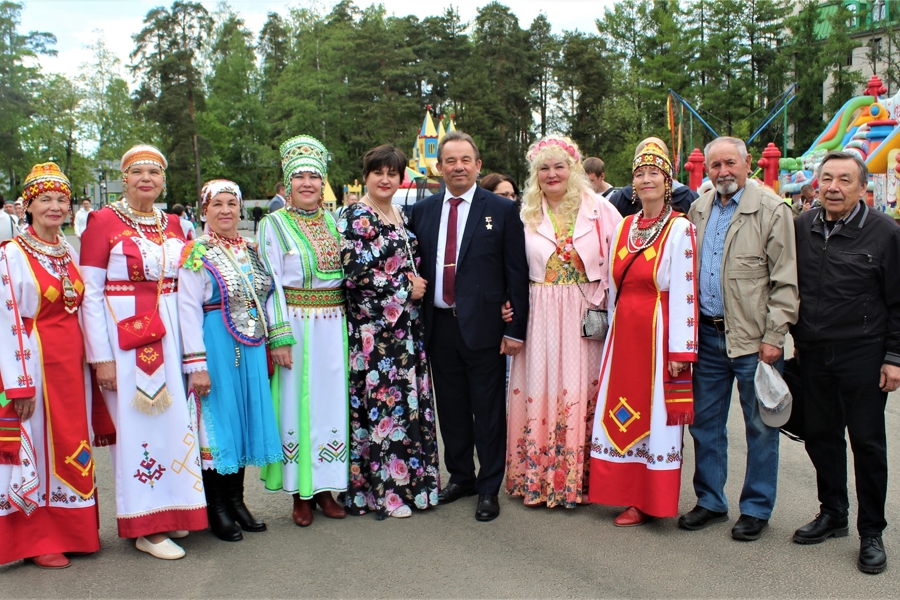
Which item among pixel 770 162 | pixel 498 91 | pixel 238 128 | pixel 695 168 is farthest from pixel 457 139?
pixel 238 128

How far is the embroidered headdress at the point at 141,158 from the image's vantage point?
12.9 ft

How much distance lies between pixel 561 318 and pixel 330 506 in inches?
68.5

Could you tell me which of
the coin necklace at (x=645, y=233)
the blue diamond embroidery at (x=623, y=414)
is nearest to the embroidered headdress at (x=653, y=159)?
the coin necklace at (x=645, y=233)

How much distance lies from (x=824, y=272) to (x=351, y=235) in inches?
97.3

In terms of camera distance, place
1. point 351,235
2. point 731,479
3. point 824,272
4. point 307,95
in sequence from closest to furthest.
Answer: point 824,272 → point 351,235 → point 731,479 → point 307,95

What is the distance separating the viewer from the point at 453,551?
392cm

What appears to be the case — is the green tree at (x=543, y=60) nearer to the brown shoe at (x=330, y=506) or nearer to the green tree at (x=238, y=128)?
the green tree at (x=238, y=128)

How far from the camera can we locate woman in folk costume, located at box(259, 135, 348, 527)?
4.25 meters

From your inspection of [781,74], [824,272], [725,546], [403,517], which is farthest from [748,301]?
[781,74]

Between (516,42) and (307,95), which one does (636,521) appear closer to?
(307,95)

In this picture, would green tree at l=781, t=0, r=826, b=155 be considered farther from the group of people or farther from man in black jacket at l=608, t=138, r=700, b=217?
the group of people

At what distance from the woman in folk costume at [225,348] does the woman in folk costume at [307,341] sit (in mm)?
150

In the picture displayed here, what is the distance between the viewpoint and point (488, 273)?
4.44 metres

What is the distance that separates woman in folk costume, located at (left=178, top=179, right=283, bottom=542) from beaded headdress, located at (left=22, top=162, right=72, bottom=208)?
68 cm
